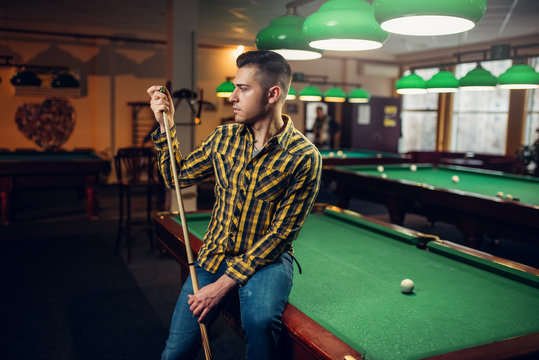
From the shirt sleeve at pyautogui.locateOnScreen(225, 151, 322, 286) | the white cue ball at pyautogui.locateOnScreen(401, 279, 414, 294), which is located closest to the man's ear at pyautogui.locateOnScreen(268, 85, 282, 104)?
the shirt sleeve at pyautogui.locateOnScreen(225, 151, 322, 286)

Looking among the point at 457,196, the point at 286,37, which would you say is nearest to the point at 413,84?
the point at 457,196

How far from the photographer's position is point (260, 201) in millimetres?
1617

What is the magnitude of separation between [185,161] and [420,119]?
35.0ft

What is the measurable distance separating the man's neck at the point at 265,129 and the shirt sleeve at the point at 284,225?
193 millimetres

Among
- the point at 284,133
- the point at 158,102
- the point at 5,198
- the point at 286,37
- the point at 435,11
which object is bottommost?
the point at 5,198

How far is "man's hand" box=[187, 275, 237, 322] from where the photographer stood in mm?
1508

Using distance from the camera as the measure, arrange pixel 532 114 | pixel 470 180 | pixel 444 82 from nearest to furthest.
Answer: pixel 444 82
pixel 470 180
pixel 532 114

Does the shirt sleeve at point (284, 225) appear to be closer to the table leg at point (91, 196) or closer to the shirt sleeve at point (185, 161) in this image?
the shirt sleeve at point (185, 161)

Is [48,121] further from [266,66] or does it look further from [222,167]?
[266,66]

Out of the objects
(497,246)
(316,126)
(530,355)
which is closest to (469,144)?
(316,126)

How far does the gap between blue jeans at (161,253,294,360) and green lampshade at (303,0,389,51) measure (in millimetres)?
983

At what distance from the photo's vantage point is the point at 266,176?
1615 mm

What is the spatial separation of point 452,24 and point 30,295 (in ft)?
11.4

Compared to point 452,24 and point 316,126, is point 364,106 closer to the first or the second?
point 316,126
